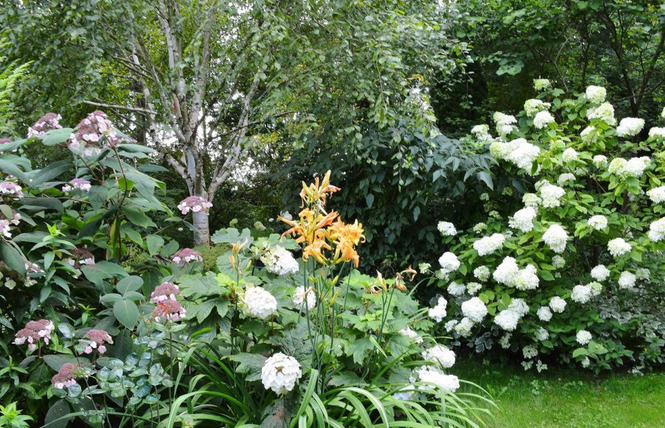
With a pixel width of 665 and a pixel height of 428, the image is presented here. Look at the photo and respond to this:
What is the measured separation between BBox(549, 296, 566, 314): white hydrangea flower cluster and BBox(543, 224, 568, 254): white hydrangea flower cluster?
13.6 inches

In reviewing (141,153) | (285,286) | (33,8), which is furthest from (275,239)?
(33,8)

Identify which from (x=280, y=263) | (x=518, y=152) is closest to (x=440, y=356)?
(x=280, y=263)

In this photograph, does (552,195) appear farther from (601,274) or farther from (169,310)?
(169,310)

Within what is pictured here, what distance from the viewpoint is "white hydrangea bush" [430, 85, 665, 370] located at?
11.0 ft

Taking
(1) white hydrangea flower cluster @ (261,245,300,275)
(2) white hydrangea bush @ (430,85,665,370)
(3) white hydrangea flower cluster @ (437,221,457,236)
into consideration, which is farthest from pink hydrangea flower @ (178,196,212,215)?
(3) white hydrangea flower cluster @ (437,221,457,236)

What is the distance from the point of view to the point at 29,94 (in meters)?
4.17

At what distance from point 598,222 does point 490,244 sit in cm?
68

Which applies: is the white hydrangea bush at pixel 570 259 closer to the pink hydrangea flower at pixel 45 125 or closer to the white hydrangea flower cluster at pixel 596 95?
the white hydrangea flower cluster at pixel 596 95

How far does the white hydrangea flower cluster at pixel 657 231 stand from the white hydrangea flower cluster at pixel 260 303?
8.89 ft

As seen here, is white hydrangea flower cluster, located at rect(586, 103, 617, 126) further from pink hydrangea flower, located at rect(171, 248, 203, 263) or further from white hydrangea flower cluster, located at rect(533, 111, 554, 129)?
pink hydrangea flower, located at rect(171, 248, 203, 263)

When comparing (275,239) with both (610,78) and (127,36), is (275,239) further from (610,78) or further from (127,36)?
(610,78)

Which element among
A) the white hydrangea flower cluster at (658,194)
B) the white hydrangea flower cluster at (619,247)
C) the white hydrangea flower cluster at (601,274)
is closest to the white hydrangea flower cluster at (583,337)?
the white hydrangea flower cluster at (601,274)

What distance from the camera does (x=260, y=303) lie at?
1638 millimetres

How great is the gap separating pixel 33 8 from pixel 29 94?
2.38 ft
